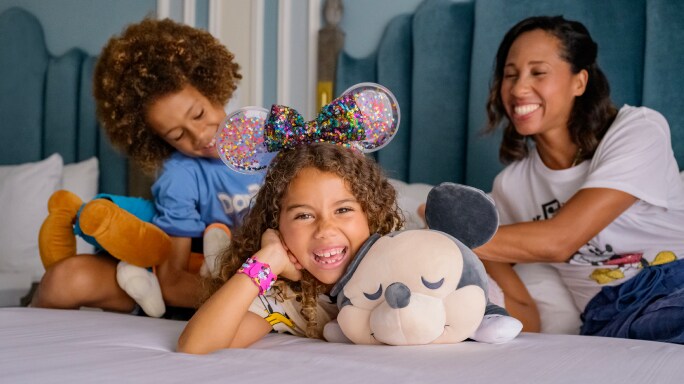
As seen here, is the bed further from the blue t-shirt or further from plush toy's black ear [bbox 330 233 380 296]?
the blue t-shirt

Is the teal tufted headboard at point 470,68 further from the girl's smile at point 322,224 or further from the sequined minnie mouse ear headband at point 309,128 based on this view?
the girl's smile at point 322,224

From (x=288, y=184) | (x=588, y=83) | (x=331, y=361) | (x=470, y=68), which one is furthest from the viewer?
(x=470, y=68)

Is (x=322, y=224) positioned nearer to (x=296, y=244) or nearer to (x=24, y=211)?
(x=296, y=244)

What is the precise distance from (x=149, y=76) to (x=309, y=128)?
72 cm

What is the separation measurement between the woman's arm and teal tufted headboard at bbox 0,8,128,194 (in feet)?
5.86

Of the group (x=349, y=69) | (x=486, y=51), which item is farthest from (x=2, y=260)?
(x=486, y=51)

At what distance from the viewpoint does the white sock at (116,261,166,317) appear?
1.66 meters

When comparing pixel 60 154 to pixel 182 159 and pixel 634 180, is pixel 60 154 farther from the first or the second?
pixel 634 180

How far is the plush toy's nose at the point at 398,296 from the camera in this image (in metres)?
1.00

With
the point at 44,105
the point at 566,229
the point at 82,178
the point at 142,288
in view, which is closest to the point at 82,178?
the point at 82,178

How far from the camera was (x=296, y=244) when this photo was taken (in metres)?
1.15

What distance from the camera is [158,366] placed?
Answer: 0.95 meters

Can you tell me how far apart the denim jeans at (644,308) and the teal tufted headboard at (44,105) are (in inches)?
74.6

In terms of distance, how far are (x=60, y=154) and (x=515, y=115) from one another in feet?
6.78
